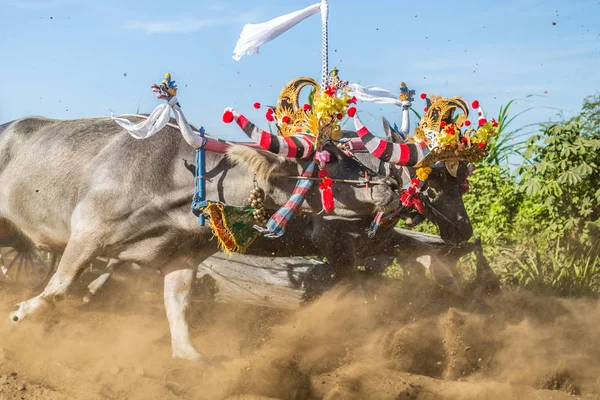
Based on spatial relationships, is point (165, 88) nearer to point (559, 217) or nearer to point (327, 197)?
point (327, 197)

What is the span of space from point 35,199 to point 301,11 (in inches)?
107

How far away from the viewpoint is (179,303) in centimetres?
634

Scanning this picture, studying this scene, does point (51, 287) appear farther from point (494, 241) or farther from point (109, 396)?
point (494, 241)

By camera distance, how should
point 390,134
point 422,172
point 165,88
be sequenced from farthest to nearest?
point 390,134 < point 422,172 < point 165,88

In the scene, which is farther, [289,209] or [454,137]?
[454,137]

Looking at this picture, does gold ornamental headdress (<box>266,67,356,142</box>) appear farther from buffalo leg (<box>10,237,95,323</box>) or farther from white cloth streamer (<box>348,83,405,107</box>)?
buffalo leg (<box>10,237,95,323</box>)

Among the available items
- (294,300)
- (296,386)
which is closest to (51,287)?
(296,386)

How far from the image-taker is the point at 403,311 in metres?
8.04

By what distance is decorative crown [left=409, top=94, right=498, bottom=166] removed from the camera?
22.1 feet

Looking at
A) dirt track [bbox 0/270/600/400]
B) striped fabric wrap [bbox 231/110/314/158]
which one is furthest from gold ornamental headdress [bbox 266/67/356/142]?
dirt track [bbox 0/270/600/400]

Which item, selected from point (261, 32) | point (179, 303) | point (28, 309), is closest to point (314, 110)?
point (261, 32)

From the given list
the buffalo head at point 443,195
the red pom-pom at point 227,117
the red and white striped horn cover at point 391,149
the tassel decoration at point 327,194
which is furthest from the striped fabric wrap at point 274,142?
the buffalo head at point 443,195

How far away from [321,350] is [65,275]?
2.04m

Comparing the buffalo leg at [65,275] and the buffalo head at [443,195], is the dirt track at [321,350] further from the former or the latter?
the buffalo head at [443,195]
